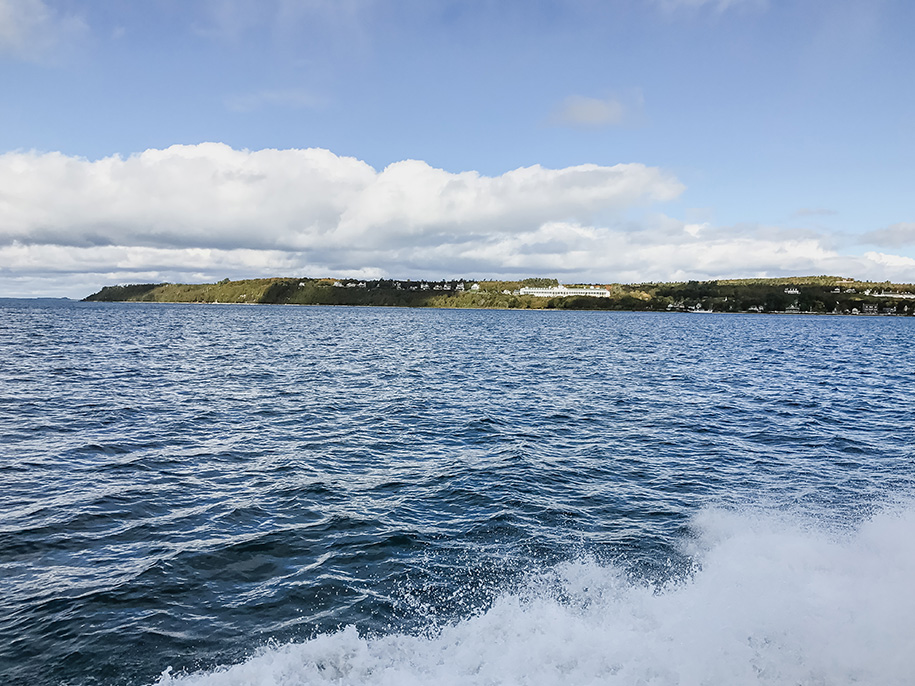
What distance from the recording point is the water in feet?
34.5

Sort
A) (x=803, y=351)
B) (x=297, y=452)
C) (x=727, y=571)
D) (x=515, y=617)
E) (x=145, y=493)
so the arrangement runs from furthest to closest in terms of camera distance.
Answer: (x=803, y=351), (x=297, y=452), (x=145, y=493), (x=727, y=571), (x=515, y=617)

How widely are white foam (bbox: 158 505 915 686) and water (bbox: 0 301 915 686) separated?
53 millimetres

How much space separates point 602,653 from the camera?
34.3ft

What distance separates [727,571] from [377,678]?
882 cm

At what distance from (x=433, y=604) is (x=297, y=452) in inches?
548

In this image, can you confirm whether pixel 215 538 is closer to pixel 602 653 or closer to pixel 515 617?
pixel 515 617

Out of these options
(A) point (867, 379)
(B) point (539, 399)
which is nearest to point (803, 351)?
(A) point (867, 379)

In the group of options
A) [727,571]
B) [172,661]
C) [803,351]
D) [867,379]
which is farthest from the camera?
[803,351]

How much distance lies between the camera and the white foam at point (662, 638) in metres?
9.89

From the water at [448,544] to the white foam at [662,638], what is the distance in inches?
2.1

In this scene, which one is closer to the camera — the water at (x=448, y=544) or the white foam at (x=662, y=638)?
the white foam at (x=662, y=638)

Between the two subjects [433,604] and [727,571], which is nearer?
[433,604]

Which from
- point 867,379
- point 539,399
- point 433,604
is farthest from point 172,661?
point 867,379

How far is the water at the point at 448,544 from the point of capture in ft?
34.5
